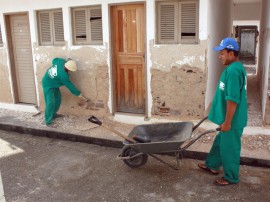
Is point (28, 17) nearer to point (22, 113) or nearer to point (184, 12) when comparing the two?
point (22, 113)

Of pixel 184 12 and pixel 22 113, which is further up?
pixel 184 12

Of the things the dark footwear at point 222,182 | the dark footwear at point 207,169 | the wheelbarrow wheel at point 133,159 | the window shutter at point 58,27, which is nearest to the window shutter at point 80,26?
the window shutter at point 58,27

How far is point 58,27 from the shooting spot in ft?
23.7

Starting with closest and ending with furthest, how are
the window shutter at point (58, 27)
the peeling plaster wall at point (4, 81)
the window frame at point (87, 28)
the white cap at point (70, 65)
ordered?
the white cap at point (70, 65) < the window frame at point (87, 28) < the window shutter at point (58, 27) < the peeling plaster wall at point (4, 81)

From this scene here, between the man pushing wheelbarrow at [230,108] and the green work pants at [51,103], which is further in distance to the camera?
the green work pants at [51,103]

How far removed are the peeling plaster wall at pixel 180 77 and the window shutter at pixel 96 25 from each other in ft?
4.43

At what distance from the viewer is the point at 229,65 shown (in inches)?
158

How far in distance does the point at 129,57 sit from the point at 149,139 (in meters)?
2.47

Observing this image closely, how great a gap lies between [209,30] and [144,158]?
9.02ft

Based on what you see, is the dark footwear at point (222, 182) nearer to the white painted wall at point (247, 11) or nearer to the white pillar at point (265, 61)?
the white pillar at point (265, 61)

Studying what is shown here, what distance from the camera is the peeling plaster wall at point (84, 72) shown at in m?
6.78

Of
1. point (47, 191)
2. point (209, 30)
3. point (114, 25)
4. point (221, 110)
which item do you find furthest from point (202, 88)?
point (47, 191)

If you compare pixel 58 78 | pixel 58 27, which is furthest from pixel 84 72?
pixel 58 27

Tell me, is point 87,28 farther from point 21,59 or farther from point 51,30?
point 21,59
